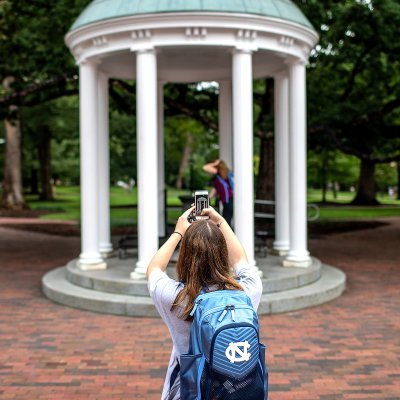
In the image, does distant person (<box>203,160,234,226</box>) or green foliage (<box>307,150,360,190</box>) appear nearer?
distant person (<box>203,160,234,226</box>)

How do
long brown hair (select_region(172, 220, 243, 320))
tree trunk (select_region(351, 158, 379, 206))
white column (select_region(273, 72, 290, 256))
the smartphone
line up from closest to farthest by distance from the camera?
long brown hair (select_region(172, 220, 243, 320)) < the smartphone < white column (select_region(273, 72, 290, 256)) < tree trunk (select_region(351, 158, 379, 206))

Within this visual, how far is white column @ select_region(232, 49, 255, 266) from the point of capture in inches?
379

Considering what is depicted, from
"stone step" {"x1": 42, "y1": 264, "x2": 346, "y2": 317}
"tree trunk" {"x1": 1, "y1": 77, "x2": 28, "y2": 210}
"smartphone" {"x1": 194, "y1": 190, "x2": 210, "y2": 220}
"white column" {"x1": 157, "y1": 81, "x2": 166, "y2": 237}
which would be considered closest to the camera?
"smartphone" {"x1": 194, "y1": 190, "x2": 210, "y2": 220}

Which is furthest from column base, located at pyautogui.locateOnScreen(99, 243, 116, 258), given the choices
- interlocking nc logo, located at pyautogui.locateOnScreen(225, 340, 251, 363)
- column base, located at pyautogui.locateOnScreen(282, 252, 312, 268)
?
interlocking nc logo, located at pyautogui.locateOnScreen(225, 340, 251, 363)

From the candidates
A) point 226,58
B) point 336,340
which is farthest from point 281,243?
point 336,340

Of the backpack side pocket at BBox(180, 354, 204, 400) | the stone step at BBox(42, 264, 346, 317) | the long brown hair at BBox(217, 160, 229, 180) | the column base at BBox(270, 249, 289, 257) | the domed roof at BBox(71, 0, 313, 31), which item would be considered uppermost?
the domed roof at BBox(71, 0, 313, 31)

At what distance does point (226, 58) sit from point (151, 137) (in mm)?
3646

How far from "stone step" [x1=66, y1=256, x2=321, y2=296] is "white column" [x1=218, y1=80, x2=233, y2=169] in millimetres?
3305

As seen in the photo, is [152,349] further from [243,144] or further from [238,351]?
[238,351]

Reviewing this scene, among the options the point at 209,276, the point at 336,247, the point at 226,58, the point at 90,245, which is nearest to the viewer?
the point at 209,276

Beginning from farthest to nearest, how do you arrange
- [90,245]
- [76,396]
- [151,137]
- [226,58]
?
[226,58] → [90,245] → [151,137] → [76,396]

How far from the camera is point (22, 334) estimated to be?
7.66m

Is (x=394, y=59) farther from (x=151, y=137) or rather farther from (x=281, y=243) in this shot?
(x=151, y=137)

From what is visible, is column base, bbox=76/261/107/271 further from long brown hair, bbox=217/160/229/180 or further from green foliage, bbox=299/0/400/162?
green foliage, bbox=299/0/400/162
